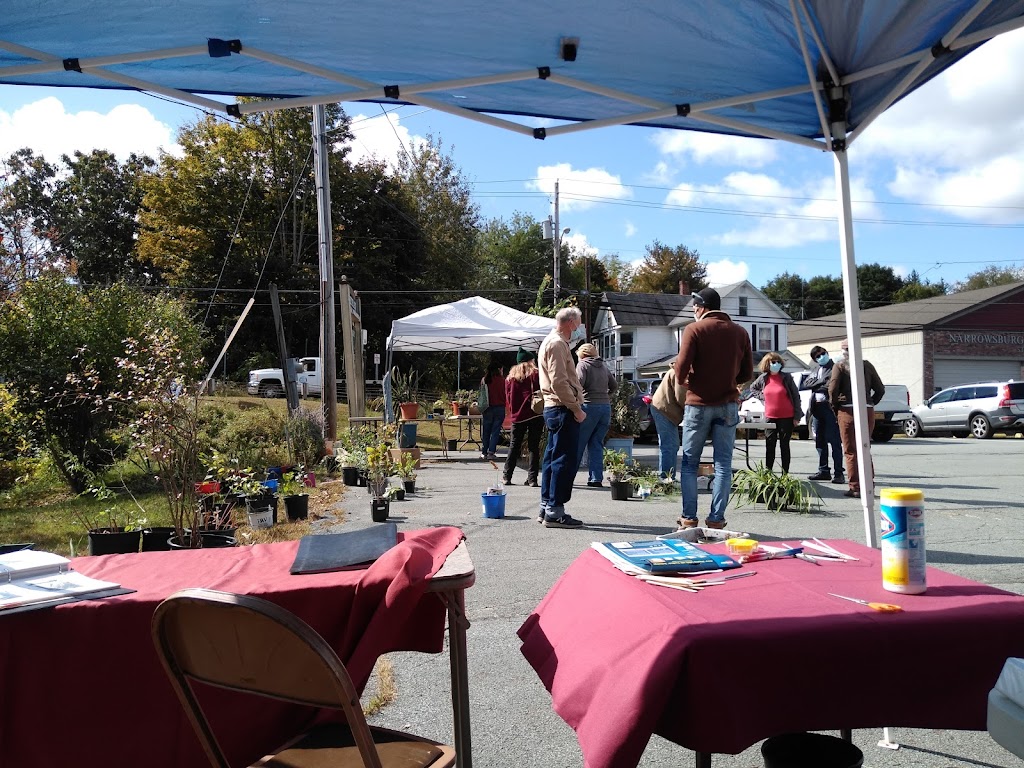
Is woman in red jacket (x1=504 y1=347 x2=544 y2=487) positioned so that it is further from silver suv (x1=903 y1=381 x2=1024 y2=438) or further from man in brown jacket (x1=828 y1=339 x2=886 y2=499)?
silver suv (x1=903 y1=381 x2=1024 y2=438)

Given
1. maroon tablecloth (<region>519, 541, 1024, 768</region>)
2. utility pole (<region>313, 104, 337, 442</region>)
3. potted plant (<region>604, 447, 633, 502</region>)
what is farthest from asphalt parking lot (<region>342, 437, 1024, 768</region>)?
A: utility pole (<region>313, 104, 337, 442</region>)

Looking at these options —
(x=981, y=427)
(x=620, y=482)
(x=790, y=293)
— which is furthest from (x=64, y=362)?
(x=790, y=293)

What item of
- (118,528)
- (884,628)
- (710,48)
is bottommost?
(118,528)

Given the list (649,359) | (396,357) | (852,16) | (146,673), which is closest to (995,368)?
(649,359)

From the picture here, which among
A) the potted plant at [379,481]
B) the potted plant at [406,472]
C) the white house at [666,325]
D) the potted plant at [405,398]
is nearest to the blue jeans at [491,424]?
the potted plant at [405,398]

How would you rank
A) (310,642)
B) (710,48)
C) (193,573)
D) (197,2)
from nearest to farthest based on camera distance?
(310,642), (193,573), (197,2), (710,48)

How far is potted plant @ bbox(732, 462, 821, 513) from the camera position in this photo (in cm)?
829

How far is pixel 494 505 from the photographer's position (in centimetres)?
811

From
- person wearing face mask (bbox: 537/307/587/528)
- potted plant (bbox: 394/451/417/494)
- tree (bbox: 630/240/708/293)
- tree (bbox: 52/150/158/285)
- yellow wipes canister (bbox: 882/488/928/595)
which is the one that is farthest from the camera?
tree (bbox: 630/240/708/293)

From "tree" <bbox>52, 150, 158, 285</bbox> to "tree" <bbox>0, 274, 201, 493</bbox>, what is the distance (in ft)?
136

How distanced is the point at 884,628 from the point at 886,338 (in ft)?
141

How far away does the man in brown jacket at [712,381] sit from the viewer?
→ 6070mm

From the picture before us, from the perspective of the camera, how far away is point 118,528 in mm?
5836

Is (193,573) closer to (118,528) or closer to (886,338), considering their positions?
(118,528)
